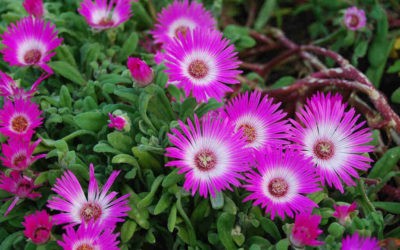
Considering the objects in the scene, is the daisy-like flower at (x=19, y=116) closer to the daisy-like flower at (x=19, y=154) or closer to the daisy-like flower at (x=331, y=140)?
the daisy-like flower at (x=19, y=154)

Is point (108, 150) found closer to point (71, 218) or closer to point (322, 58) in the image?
point (71, 218)

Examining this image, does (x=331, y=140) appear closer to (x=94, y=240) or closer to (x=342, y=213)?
(x=342, y=213)

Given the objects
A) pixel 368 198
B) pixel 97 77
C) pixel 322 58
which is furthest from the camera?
pixel 322 58

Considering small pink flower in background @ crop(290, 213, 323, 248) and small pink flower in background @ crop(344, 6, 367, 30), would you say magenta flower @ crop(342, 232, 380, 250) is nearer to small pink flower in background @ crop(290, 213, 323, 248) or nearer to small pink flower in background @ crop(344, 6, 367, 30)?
small pink flower in background @ crop(290, 213, 323, 248)

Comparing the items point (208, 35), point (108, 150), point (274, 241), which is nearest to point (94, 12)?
point (208, 35)

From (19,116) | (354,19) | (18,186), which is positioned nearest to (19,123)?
(19,116)

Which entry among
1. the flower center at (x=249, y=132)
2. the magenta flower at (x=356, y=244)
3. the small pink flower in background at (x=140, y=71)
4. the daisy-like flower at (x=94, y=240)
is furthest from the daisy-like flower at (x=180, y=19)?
the magenta flower at (x=356, y=244)
